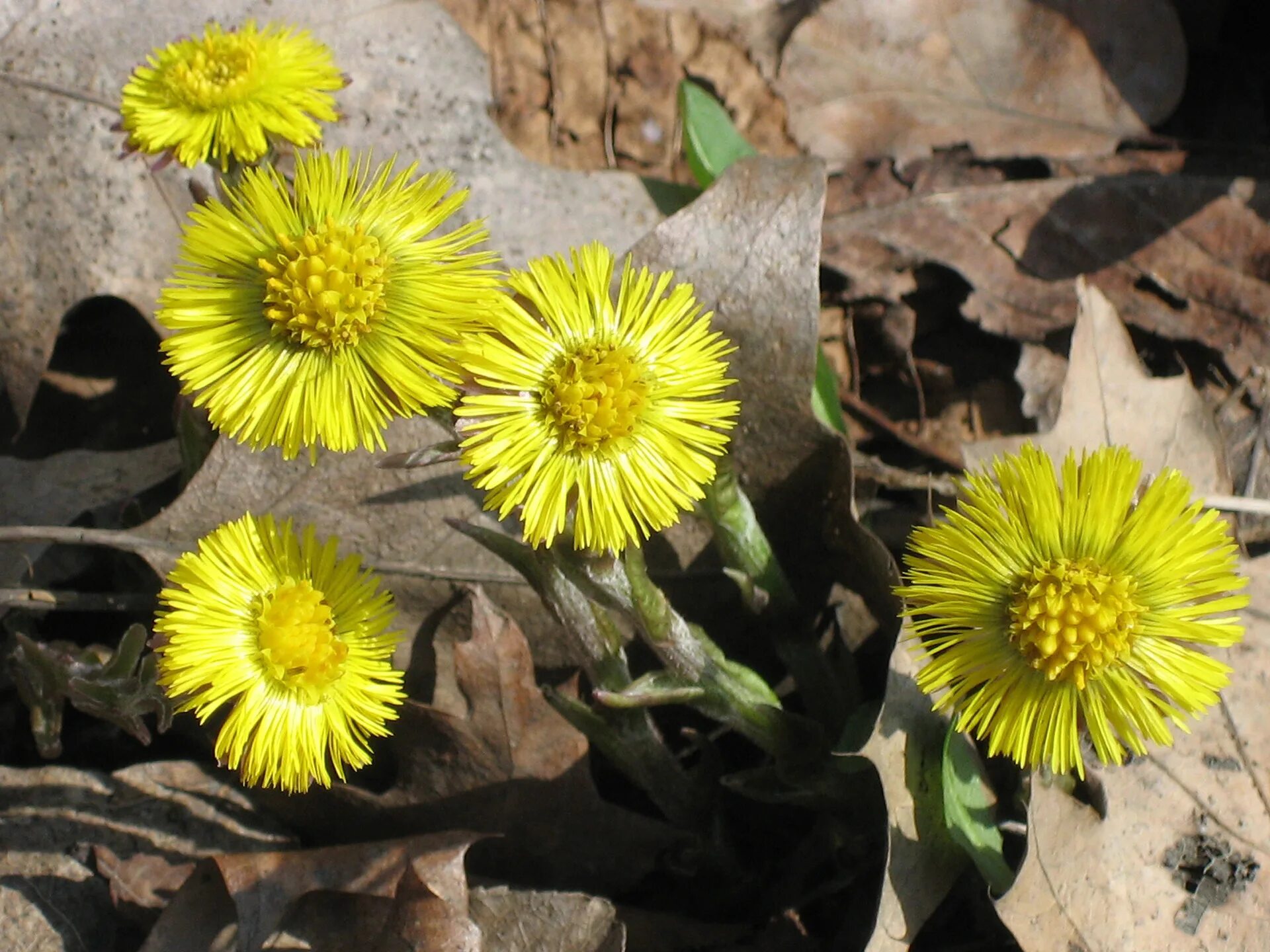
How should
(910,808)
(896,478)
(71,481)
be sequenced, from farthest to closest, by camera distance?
(71,481) → (896,478) → (910,808)

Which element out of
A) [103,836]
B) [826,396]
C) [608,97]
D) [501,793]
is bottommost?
[103,836]

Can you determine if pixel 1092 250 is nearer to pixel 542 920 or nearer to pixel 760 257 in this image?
pixel 760 257

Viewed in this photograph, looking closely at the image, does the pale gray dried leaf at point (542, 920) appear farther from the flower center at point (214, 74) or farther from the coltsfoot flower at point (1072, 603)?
the flower center at point (214, 74)

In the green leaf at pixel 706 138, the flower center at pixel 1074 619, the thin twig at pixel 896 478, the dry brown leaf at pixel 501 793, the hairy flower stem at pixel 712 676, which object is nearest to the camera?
the flower center at pixel 1074 619

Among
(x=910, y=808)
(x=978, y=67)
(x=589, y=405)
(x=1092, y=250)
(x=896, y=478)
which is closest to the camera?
(x=589, y=405)

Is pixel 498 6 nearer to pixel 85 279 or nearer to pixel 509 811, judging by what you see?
pixel 85 279

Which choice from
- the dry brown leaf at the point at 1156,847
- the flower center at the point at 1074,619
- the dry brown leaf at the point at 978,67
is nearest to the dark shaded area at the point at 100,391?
the dry brown leaf at the point at 978,67

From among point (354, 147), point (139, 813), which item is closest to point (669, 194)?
point (354, 147)

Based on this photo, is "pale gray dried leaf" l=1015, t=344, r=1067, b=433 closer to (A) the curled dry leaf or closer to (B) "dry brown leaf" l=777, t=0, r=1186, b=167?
(B) "dry brown leaf" l=777, t=0, r=1186, b=167
